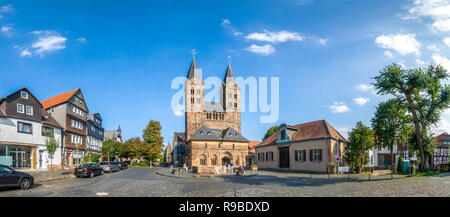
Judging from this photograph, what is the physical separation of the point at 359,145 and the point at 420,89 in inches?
331

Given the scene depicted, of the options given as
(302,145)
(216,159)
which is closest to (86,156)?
(216,159)

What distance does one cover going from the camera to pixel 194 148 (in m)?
56.8

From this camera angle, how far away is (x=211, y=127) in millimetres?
79062

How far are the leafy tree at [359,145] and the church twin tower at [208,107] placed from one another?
49.4m

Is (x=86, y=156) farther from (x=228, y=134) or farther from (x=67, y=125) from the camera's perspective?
(x=228, y=134)

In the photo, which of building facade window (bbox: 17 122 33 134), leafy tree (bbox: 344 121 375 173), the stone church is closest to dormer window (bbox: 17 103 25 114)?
building facade window (bbox: 17 122 33 134)

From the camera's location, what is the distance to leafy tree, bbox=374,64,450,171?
26969 millimetres

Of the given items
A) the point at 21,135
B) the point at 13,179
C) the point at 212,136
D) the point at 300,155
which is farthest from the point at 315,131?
the point at 21,135

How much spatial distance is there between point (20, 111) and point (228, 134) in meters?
37.3

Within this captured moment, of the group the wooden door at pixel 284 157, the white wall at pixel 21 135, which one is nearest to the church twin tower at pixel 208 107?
the wooden door at pixel 284 157

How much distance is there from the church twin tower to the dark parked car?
5893cm

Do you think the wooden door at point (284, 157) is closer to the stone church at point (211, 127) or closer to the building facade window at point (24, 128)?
the stone church at point (211, 127)

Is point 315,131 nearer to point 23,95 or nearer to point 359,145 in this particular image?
point 359,145
